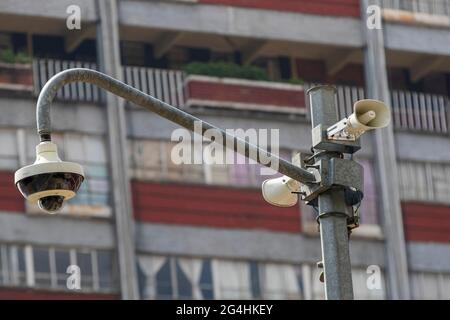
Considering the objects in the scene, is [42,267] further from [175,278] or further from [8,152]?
[175,278]

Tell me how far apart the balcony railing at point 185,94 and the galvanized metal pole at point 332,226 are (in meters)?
30.2

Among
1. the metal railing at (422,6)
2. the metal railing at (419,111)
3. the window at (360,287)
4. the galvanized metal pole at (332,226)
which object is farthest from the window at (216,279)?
the galvanized metal pole at (332,226)

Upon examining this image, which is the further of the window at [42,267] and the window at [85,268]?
the window at [85,268]

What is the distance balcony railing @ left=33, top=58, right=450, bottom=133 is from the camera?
49.1 metres

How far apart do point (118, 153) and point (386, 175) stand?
8.30 m

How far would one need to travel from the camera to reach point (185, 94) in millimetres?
49781

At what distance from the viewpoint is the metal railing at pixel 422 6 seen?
53.0 meters

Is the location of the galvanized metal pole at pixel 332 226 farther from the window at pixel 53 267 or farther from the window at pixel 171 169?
the window at pixel 171 169

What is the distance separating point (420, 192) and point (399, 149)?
1.46 m

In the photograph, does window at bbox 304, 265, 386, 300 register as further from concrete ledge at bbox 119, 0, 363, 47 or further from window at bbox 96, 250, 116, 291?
concrete ledge at bbox 119, 0, 363, 47

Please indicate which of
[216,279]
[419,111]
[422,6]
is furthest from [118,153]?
[422,6]

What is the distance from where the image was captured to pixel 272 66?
5341 centimetres

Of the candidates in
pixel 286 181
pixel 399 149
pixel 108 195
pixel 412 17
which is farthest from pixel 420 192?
pixel 286 181
